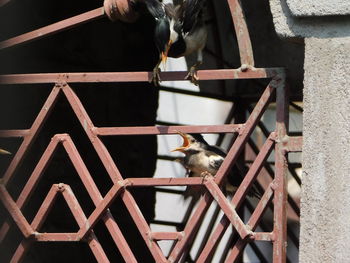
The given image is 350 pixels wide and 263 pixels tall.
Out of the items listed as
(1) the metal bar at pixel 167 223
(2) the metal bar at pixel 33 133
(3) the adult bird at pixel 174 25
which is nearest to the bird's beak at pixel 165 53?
(3) the adult bird at pixel 174 25

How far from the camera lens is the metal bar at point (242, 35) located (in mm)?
4320

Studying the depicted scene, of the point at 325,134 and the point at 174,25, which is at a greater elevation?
the point at 174,25

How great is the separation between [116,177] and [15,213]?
45 cm

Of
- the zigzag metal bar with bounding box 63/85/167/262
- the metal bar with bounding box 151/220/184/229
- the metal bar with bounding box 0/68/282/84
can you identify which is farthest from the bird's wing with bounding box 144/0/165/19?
the metal bar with bounding box 151/220/184/229

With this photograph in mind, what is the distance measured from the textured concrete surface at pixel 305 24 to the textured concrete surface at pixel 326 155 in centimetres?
3

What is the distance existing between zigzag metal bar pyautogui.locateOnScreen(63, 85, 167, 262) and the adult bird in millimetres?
313

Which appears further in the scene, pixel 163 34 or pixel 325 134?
pixel 163 34

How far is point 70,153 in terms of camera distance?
4.48m

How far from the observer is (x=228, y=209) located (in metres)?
4.17

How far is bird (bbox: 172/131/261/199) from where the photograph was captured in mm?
4945

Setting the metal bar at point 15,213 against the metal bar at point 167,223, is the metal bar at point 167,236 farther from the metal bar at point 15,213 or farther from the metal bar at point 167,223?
the metal bar at point 167,223

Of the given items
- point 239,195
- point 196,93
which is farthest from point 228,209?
point 196,93

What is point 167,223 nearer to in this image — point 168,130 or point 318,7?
point 168,130

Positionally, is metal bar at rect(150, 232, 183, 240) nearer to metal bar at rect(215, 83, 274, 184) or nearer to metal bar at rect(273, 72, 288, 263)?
metal bar at rect(215, 83, 274, 184)
